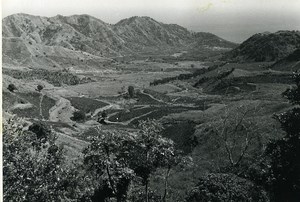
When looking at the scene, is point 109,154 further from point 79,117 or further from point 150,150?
point 79,117

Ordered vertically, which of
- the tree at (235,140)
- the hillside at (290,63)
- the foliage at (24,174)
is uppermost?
the foliage at (24,174)

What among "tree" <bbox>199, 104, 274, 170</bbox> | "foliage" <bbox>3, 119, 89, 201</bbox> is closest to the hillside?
"tree" <bbox>199, 104, 274, 170</bbox>

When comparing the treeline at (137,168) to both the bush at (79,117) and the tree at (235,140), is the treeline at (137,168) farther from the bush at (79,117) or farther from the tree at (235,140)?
the bush at (79,117)

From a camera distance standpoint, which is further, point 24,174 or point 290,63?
point 290,63

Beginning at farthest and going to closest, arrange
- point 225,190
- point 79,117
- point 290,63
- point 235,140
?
point 290,63, point 79,117, point 235,140, point 225,190

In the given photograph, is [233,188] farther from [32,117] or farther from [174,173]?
[32,117]

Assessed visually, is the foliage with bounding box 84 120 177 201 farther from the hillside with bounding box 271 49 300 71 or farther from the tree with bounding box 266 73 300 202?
the hillside with bounding box 271 49 300 71

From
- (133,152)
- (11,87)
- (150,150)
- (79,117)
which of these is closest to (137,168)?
(133,152)

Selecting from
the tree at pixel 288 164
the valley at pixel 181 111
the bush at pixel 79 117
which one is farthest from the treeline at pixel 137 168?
the bush at pixel 79 117
